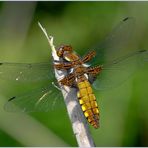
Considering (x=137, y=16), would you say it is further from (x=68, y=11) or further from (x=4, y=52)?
(x=4, y=52)

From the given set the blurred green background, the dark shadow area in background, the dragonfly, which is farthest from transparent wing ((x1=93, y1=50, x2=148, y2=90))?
the dark shadow area in background

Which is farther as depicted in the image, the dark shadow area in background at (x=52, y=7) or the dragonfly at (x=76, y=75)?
the dark shadow area in background at (x=52, y=7)

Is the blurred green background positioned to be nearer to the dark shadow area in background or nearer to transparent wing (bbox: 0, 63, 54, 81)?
the dark shadow area in background

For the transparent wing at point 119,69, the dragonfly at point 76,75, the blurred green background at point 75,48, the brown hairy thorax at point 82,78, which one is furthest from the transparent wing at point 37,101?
the blurred green background at point 75,48

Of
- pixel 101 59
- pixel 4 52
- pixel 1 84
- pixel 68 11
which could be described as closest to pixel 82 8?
pixel 68 11

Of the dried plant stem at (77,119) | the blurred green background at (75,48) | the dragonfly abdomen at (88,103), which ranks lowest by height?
the blurred green background at (75,48)

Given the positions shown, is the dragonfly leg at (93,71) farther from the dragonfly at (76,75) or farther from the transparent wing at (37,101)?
the transparent wing at (37,101)
